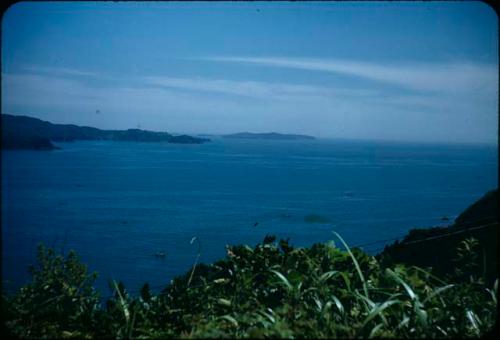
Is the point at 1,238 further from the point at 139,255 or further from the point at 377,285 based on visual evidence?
the point at 139,255

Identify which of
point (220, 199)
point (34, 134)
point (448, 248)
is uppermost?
point (34, 134)

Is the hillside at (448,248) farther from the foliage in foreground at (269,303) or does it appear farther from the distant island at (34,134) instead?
the distant island at (34,134)

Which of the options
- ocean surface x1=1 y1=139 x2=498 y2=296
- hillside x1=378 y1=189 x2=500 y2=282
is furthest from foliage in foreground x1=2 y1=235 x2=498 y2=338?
ocean surface x1=1 y1=139 x2=498 y2=296

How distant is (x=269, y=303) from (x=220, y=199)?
185ft

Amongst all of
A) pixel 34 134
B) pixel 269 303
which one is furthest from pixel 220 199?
pixel 269 303

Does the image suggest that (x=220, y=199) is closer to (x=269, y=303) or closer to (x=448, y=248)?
(x=448, y=248)

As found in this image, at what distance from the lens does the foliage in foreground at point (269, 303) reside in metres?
2.14

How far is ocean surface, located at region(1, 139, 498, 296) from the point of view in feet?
124

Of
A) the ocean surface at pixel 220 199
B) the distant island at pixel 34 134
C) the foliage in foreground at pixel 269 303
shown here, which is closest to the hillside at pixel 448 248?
the foliage in foreground at pixel 269 303

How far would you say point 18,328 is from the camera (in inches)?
87.7

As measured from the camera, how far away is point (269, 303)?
2.52 meters

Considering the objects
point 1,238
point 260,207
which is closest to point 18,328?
point 1,238

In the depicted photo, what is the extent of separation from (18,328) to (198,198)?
191 ft

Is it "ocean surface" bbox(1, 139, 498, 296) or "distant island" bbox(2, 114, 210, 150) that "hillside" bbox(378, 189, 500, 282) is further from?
"ocean surface" bbox(1, 139, 498, 296)
